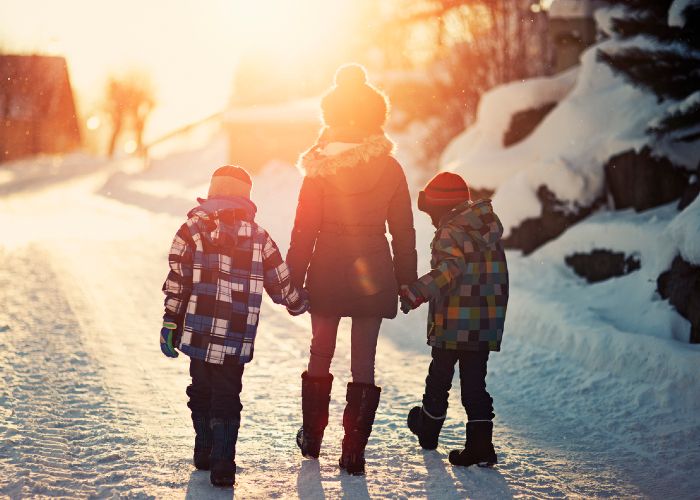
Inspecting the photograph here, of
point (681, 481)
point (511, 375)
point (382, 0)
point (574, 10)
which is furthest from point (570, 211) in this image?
point (382, 0)

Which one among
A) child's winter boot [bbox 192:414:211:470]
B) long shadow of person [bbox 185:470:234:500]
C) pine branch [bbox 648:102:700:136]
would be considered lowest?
long shadow of person [bbox 185:470:234:500]

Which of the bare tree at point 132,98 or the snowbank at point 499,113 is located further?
the bare tree at point 132,98

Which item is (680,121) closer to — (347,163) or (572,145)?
(572,145)

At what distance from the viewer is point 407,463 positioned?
13.6 ft

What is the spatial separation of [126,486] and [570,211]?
760cm

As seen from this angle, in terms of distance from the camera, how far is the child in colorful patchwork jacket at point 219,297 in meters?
3.62

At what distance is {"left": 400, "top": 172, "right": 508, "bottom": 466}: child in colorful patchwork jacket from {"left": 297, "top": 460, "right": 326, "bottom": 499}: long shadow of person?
29.0 inches

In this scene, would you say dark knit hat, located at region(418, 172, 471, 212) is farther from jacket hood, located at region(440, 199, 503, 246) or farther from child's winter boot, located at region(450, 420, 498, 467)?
child's winter boot, located at region(450, 420, 498, 467)

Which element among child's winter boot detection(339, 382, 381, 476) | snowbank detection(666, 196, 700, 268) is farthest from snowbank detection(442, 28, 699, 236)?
child's winter boot detection(339, 382, 381, 476)

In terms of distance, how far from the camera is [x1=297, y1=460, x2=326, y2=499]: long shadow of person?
3.65 meters

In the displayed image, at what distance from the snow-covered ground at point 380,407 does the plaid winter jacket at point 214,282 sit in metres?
0.69

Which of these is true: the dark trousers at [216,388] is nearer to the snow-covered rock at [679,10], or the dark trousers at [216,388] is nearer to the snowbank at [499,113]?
the snow-covered rock at [679,10]

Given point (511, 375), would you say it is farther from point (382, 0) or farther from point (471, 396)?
point (382, 0)

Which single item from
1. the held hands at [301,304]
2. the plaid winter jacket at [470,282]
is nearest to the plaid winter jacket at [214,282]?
the held hands at [301,304]
